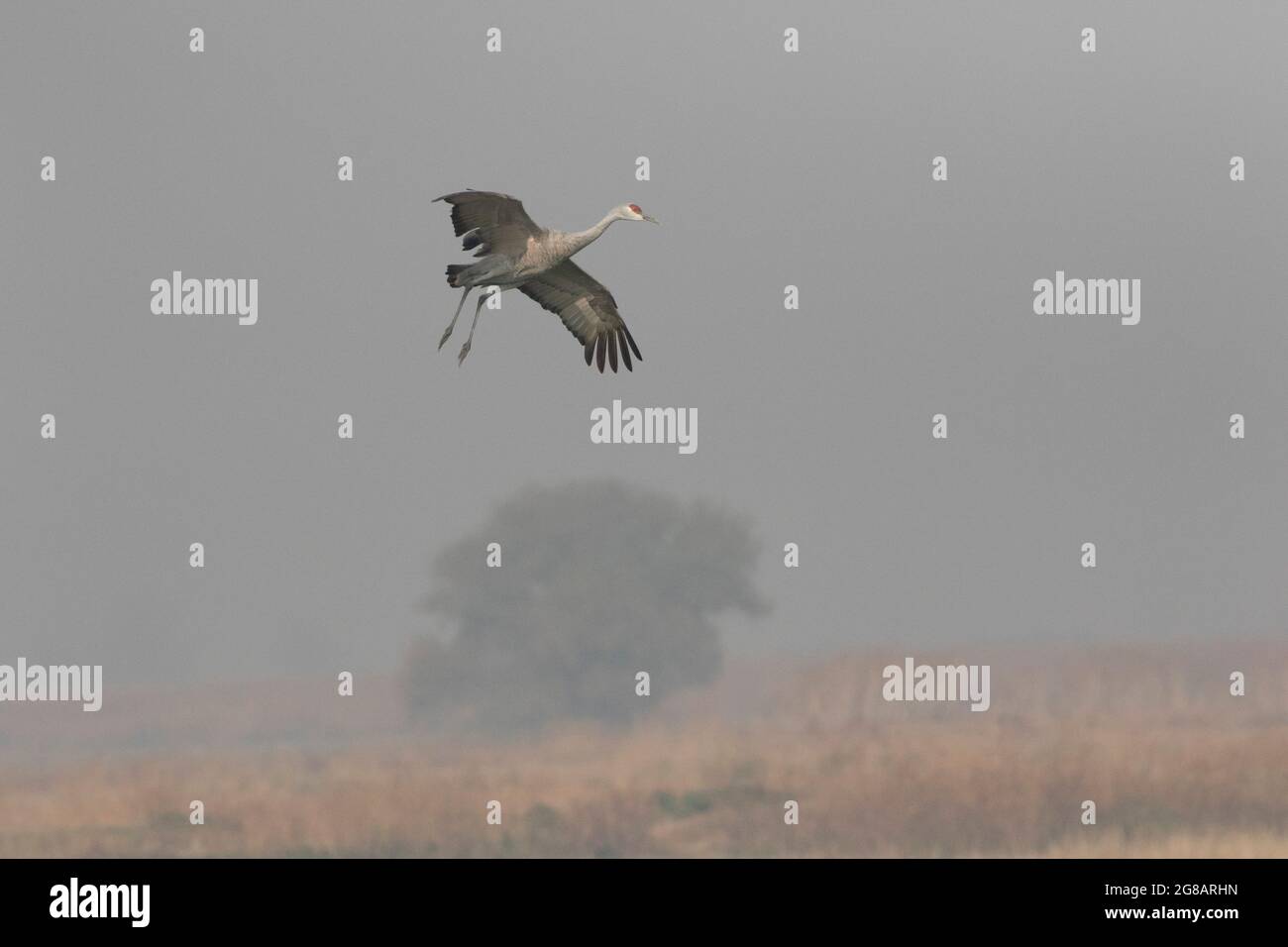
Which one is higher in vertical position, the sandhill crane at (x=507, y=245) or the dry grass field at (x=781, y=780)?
the sandhill crane at (x=507, y=245)

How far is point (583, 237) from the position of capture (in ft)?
66.6

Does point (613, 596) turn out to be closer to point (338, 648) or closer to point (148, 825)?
point (338, 648)

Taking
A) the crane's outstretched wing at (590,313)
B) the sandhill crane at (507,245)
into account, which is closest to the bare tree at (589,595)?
the crane's outstretched wing at (590,313)

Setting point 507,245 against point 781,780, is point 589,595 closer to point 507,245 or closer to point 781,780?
point 781,780

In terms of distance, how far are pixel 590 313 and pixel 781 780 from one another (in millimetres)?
17289

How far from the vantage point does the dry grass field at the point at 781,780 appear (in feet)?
108

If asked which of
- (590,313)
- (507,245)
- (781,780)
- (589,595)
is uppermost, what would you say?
(507,245)

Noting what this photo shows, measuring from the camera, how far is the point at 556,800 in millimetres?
37031

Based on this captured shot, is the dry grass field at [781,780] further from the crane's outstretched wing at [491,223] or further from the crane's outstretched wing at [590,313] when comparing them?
the crane's outstretched wing at [491,223]

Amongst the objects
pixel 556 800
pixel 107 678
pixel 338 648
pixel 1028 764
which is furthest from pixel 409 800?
pixel 338 648

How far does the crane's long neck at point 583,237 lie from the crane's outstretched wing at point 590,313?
1.59 metres

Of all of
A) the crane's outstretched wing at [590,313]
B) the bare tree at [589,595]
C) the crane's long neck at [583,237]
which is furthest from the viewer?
the bare tree at [589,595]

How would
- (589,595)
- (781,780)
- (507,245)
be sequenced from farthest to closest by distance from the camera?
1. (589,595)
2. (781,780)
3. (507,245)

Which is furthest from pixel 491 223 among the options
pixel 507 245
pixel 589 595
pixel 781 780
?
pixel 589 595
